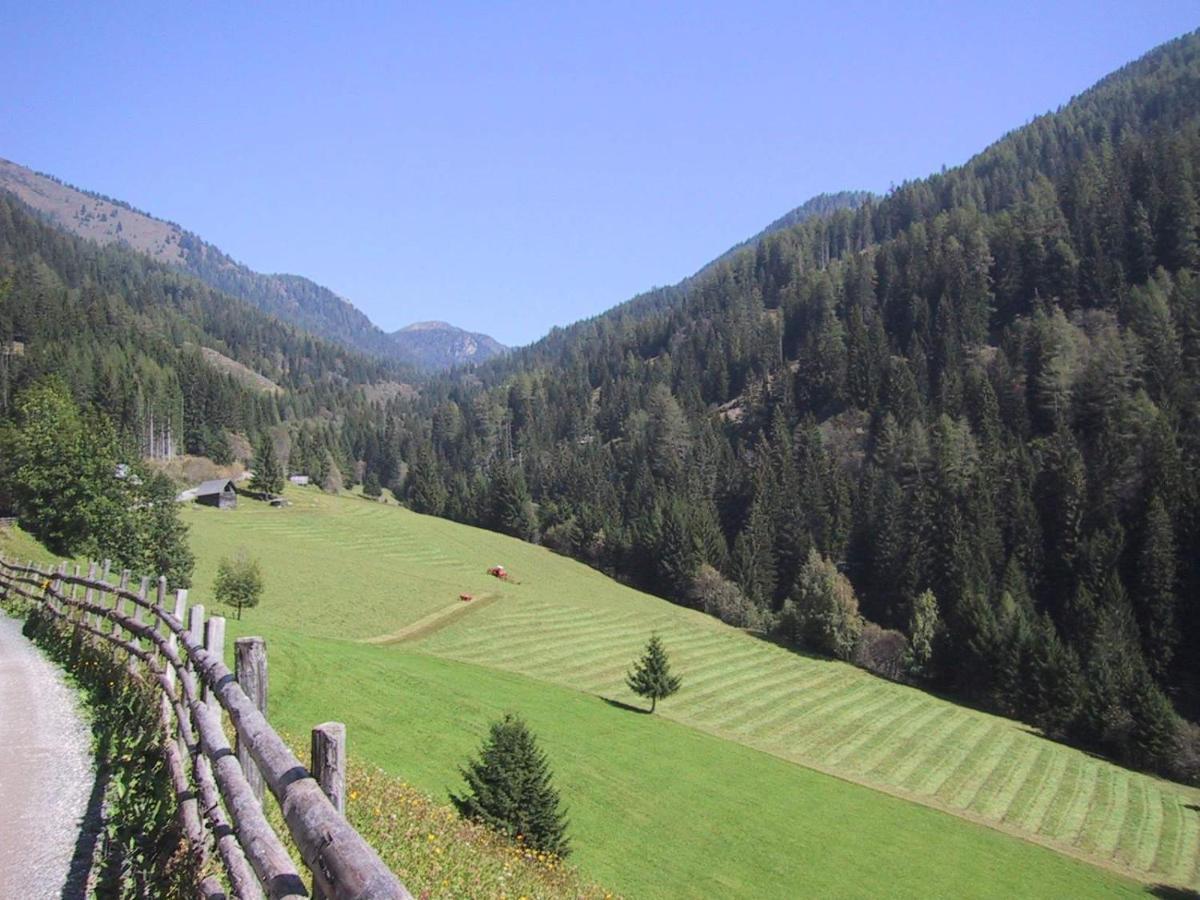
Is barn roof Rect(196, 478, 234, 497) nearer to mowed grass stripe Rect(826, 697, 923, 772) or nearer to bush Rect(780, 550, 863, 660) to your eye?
bush Rect(780, 550, 863, 660)

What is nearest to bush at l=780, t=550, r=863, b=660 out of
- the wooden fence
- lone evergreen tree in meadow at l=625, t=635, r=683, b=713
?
lone evergreen tree in meadow at l=625, t=635, r=683, b=713

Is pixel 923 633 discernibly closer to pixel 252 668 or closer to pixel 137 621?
pixel 137 621

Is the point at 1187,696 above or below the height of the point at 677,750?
below

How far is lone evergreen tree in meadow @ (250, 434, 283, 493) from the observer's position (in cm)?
12562

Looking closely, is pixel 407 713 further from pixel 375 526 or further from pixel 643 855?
pixel 375 526

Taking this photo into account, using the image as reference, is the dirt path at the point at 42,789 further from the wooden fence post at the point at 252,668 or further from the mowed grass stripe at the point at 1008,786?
the mowed grass stripe at the point at 1008,786

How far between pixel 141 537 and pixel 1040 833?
193 feet

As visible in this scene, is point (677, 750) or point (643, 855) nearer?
point (643, 855)

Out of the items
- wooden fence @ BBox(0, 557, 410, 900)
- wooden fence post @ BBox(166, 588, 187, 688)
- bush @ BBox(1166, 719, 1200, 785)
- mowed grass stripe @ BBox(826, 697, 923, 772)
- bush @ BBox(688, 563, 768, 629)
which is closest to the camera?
wooden fence @ BBox(0, 557, 410, 900)

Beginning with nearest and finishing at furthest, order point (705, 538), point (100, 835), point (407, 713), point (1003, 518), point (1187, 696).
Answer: point (100, 835) < point (407, 713) < point (1187, 696) < point (1003, 518) < point (705, 538)

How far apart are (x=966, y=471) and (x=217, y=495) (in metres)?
107

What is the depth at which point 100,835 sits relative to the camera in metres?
8.78

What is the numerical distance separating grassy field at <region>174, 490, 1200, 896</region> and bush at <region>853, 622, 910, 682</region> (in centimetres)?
524

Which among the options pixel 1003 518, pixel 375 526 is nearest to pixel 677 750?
pixel 1003 518
